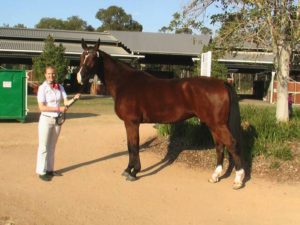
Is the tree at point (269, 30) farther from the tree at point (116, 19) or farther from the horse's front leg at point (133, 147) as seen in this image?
the tree at point (116, 19)

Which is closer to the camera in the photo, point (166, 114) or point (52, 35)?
point (166, 114)

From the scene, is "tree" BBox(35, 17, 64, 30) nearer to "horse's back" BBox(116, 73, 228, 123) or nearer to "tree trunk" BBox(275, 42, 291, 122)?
"tree trunk" BBox(275, 42, 291, 122)

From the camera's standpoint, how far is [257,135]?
9.29m

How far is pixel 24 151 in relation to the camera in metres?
10.3

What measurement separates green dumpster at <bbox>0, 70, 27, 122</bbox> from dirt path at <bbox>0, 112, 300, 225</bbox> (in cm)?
533

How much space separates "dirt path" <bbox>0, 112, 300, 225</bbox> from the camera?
19.5ft

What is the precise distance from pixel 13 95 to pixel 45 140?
820 cm

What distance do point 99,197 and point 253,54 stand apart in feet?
18.8

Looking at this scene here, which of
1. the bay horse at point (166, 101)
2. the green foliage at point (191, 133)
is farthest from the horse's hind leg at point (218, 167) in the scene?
the green foliage at point (191, 133)

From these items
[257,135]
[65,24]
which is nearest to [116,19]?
[65,24]

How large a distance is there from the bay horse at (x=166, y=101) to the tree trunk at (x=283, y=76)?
2834 millimetres

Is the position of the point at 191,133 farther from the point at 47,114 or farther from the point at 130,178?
the point at 47,114

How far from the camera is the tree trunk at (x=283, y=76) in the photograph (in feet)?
33.0

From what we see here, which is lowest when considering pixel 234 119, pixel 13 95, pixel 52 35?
pixel 13 95
